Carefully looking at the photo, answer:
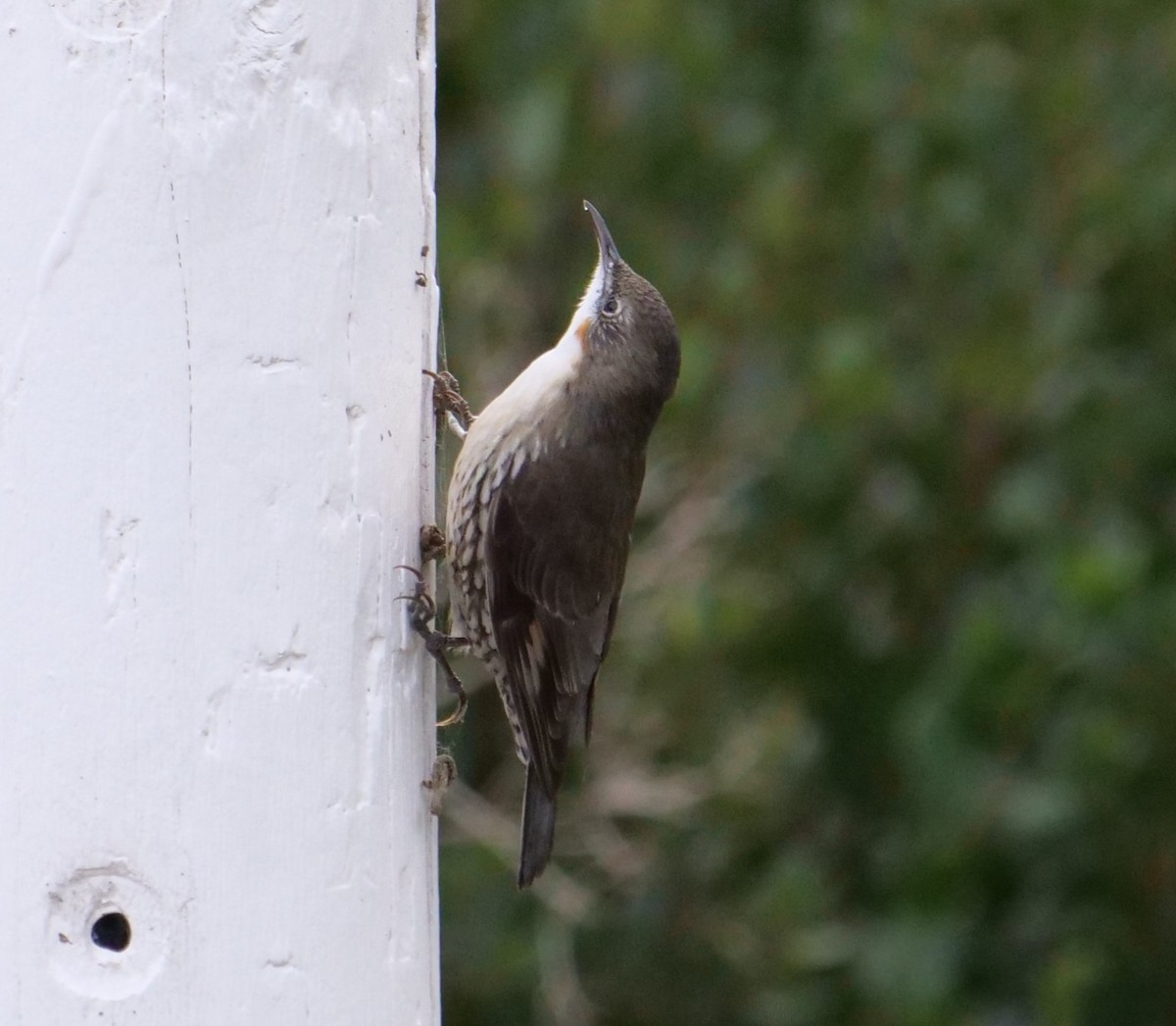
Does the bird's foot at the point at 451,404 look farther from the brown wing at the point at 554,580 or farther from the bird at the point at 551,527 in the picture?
the brown wing at the point at 554,580

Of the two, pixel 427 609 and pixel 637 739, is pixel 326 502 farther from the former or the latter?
pixel 637 739

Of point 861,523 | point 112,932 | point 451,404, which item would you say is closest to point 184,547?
point 112,932

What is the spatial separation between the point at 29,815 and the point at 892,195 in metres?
3.83

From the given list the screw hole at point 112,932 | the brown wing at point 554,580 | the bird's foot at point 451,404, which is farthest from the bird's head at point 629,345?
the screw hole at point 112,932

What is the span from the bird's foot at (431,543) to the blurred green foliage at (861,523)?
232 cm

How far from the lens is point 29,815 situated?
2002 millimetres

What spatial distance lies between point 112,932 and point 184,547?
1.37ft

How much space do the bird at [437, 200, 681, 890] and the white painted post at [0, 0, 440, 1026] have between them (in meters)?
1.55

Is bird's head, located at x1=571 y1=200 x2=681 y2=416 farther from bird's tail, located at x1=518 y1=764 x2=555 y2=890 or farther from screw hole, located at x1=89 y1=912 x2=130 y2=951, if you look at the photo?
screw hole, located at x1=89 y1=912 x2=130 y2=951

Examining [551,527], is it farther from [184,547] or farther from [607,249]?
[184,547]

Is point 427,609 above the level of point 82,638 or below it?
below

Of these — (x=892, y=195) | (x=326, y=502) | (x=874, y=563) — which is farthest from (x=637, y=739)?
(x=326, y=502)

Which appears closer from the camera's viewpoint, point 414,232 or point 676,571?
point 414,232

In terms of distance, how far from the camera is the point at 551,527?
3926 millimetres
